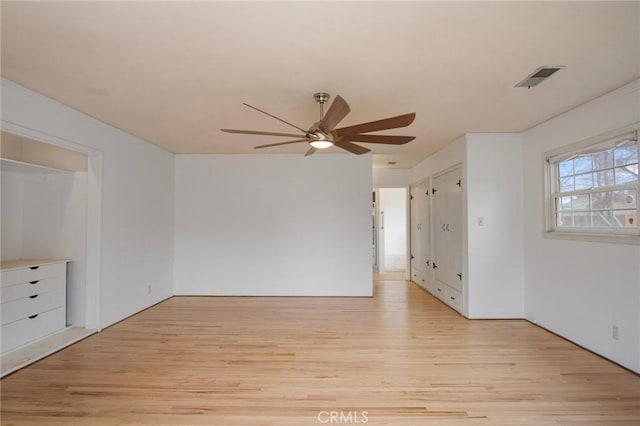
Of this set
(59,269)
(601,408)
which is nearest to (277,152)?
(59,269)

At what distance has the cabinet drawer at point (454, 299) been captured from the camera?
14.0ft

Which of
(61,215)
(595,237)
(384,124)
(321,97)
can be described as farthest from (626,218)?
(61,215)

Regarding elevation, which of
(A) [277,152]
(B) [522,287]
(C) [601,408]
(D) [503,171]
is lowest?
(C) [601,408]

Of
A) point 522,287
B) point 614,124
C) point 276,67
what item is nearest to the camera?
point 276,67

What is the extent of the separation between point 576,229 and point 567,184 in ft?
1.73

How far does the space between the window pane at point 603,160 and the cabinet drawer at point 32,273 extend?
5841 millimetres

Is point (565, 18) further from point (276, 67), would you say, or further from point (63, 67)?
point (63, 67)

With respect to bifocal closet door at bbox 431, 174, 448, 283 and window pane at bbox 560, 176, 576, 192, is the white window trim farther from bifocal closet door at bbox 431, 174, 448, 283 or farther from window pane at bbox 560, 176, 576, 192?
bifocal closet door at bbox 431, 174, 448, 283

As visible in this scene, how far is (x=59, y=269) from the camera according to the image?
3408 millimetres

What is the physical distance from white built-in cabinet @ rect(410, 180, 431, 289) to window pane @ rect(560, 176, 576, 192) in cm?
227

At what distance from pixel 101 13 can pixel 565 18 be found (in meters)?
2.67

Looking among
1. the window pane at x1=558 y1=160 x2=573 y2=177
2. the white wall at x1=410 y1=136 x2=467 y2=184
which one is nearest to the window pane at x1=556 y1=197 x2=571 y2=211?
the window pane at x1=558 y1=160 x2=573 y2=177

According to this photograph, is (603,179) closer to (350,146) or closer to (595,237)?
(595,237)

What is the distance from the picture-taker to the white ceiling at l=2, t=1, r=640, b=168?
170cm
